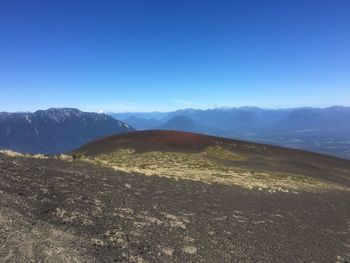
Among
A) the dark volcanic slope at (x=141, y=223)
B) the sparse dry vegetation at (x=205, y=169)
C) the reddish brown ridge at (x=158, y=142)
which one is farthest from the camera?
the reddish brown ridge at (x=158, y=142)

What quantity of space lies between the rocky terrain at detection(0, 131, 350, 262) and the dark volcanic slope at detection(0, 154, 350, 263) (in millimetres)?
48

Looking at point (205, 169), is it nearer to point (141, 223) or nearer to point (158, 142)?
point (158, 142)

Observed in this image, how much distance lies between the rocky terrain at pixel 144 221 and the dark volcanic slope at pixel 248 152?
964 inches

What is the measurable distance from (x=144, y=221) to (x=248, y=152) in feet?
167

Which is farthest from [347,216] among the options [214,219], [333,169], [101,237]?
[333,169]

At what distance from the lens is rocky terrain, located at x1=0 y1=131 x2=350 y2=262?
14.3 meters

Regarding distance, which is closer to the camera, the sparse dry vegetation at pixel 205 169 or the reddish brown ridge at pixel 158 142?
the sparse dry vegetation at pixel 205 169

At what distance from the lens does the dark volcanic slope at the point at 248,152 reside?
55281mm

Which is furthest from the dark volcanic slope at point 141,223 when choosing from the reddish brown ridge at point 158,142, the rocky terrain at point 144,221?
the reddish brown ridge at point 158,142

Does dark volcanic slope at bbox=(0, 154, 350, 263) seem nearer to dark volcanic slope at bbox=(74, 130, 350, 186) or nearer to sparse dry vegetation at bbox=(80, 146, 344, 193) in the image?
sparse dry vegetation at bbox=(80, 146, 344, 193)

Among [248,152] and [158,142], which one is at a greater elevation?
[158,142]

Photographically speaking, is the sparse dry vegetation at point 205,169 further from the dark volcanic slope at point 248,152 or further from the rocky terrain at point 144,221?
the rocky terrain at point 144,221

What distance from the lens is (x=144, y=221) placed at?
730 inches

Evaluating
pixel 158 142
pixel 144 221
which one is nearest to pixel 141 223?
pixel 144 221
